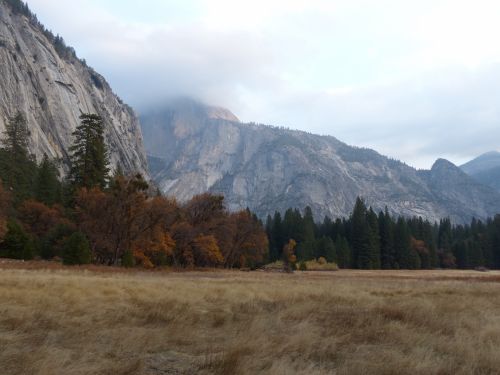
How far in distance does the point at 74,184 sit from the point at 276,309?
5532 cm

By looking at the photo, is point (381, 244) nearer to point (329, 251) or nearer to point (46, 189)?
point (329, 251)

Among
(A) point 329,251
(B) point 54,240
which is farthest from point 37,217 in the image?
(A) point 329,251

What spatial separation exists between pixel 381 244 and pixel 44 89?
349 feet

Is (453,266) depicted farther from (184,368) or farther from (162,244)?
(184,368)

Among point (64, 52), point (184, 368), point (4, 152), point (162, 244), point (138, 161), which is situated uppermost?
point (64, 52)

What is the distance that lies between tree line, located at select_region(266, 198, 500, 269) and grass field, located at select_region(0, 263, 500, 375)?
89305 millimetres

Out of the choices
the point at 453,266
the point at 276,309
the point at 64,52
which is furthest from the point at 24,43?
the point at 276,309

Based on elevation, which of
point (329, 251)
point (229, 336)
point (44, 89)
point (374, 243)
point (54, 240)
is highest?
point (44, 89)

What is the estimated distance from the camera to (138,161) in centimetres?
19375

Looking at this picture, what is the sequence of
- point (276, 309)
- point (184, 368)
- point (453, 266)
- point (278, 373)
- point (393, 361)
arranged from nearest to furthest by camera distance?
point (278, 373), point (184, 368), point (393, 361), point (276, 309), point (453, 266)

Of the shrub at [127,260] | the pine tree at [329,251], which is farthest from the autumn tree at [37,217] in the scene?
the pine tree at [329,251]

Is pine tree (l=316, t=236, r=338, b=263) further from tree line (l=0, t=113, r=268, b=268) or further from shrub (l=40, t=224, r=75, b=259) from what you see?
shrub (l=40, t=224, r=75, b=259)

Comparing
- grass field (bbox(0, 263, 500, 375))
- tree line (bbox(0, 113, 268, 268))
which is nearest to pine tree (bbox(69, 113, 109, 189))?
tree line (bbox(0, 113, 268, 268))

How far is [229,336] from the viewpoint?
1059 centimetres
